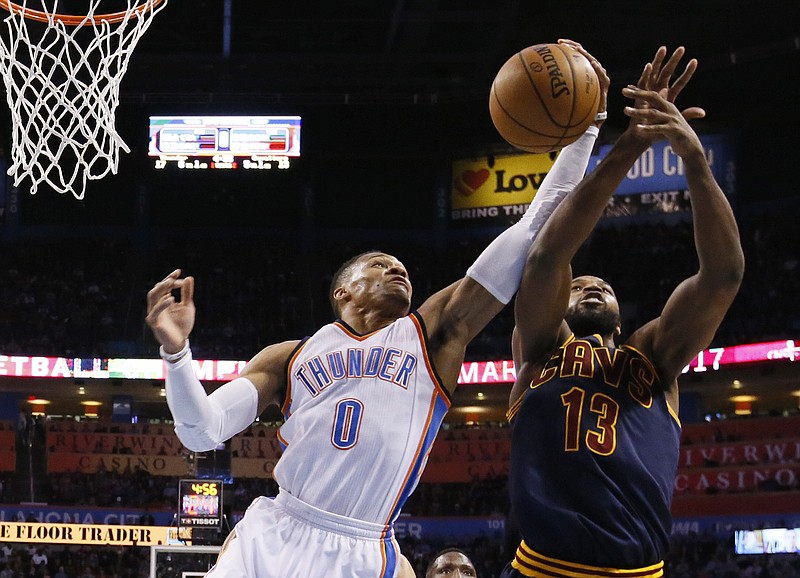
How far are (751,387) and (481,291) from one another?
19.9 m

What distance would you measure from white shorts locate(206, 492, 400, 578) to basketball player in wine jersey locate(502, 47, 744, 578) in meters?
0.51

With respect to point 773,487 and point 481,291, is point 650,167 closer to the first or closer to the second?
point 773,487

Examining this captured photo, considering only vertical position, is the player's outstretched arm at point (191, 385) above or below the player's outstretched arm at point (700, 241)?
below

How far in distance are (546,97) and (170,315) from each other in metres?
1.45

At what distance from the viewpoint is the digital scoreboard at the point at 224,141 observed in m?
22.9

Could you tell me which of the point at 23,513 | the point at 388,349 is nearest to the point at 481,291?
the point at 388,349

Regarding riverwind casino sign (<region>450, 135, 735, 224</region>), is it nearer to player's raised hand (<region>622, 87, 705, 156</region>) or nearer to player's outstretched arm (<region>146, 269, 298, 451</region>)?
player's raised hand (<region>622, 87, 705, 156</region>)

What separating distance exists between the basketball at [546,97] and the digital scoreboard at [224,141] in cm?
1973

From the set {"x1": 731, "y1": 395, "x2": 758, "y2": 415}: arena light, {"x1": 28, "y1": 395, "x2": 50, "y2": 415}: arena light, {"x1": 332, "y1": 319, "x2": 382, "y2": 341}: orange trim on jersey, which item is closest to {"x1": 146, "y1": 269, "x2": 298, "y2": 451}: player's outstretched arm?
{"x1": 332, "y1": 319, "x2": 382, "y2": 341}: orange trim on jersey

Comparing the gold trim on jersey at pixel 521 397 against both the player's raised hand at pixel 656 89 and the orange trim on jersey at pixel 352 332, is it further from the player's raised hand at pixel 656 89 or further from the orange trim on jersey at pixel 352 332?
the player's raised hand at pixel 656 89

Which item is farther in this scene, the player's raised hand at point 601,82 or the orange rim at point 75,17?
the orange rim at point 75,17

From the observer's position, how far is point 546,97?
11.1 ft

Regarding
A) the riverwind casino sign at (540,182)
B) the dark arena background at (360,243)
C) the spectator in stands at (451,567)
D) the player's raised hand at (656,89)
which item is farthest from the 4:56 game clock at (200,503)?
the riverwind casino sign at (540,182)

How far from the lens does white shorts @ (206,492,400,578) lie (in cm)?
310
